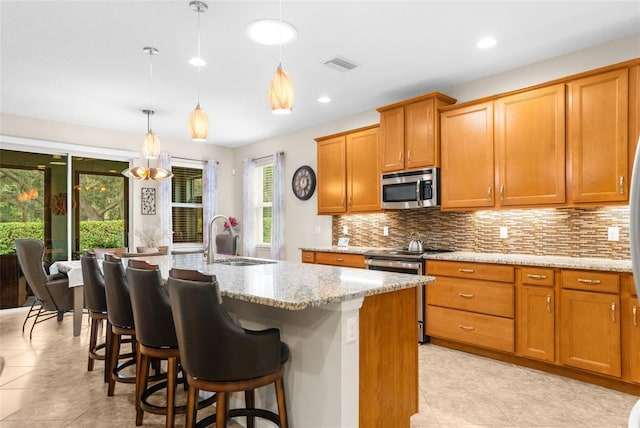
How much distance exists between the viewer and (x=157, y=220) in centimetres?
669

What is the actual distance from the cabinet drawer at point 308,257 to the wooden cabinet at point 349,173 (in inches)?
24.3

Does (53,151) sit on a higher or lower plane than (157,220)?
higher

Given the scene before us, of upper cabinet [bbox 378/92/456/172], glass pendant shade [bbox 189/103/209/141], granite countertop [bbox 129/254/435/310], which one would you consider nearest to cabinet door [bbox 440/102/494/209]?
upper cabinet [bbox 378/92/456/172]

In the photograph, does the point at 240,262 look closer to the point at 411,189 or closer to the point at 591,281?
the point at 411,189

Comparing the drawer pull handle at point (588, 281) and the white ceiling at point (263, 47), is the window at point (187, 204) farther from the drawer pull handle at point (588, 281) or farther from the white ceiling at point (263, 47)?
the drawer pull handle at point (588, 281)

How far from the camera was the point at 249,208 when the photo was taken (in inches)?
288

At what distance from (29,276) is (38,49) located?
8.15 feet

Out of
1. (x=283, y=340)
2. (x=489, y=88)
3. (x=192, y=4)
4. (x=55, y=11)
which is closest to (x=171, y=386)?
(x=283, y=340)

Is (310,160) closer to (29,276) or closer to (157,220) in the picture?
(157,220)

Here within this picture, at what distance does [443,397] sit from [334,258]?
2.35 meters

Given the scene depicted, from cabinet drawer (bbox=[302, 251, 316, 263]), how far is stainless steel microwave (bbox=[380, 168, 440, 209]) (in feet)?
4.01

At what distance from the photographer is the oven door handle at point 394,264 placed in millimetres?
3959

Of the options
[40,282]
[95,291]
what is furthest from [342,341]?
→ [40,282]

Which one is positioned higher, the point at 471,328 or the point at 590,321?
the point at 590,321
